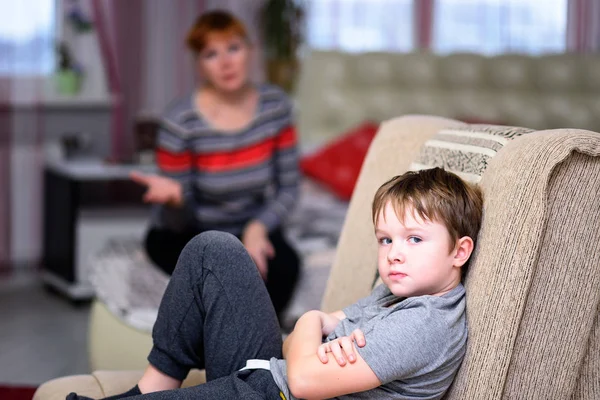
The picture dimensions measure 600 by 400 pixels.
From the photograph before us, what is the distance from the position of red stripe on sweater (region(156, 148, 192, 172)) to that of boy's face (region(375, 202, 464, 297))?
4.95ft

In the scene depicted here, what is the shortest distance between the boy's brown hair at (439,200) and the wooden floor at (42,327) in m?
1.45

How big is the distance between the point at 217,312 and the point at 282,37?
3158 mm

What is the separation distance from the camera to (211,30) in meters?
2.92

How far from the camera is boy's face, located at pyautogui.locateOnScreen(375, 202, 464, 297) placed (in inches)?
59.6

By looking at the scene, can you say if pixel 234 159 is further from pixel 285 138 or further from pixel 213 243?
pixel 213 243

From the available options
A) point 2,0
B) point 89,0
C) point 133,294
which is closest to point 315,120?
point 89,0

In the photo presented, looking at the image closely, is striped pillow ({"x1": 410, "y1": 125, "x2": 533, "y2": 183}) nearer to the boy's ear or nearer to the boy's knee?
the boy's ear

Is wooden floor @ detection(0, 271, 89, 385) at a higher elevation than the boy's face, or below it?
below

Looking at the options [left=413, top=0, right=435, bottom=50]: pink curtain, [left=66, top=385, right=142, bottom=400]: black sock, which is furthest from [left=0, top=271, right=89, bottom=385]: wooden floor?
[left=413, top=0, right=435, bottom=50]: pink curtain

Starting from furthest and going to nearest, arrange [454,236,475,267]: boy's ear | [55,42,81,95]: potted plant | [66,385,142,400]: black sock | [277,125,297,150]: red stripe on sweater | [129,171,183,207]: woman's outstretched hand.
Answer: [55,42,81,95]: potted plant
[277,125,297,150]: red stripe on sweater
[129,171,183,207]: woman's outstretched hand
[66,385,142,400]: black sock
[454,236,475,267]: boy's ear

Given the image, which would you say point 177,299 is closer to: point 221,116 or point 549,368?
point 549,368

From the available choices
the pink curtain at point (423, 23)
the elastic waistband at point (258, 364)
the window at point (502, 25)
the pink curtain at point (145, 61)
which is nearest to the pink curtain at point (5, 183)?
the pink curtain at point (145, 61)

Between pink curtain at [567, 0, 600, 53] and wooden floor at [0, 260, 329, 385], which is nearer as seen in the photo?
wooden floor at [0, 260, 329, 385]

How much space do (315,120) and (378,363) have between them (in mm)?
3316
